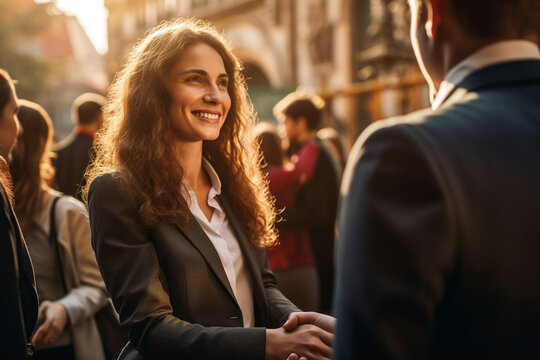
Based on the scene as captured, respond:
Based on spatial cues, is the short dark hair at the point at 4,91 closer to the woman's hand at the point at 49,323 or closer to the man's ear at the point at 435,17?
the woman's hand at the point at 49,323

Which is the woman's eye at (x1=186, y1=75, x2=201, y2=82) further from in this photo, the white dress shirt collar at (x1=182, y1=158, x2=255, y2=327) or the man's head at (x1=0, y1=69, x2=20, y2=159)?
the man's head at (x1=0, y1=69, x2=20, y2=159)

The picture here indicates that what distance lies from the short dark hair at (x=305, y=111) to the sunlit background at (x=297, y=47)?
17.9 inches

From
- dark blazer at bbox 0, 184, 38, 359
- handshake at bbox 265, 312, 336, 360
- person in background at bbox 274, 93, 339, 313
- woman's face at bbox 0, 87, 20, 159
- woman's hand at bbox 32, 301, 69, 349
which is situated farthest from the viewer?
person in background at bbox 274, 93, 339, 313

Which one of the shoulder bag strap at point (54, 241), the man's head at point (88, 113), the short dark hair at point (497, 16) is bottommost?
the shoulder bag strap at point (54, 241)

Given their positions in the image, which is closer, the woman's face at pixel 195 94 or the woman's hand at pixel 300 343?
the woman's hand at pixel 300 343

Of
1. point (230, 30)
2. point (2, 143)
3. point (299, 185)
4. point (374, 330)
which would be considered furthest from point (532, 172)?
point (230, 30)

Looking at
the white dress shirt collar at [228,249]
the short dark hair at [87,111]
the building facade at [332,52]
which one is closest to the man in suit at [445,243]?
the white dress shirt collar at [228,249]

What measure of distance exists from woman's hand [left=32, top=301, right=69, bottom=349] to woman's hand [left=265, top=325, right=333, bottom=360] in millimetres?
1225

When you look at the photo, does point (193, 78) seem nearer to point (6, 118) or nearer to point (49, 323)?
point (6, 118)

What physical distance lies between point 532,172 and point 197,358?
113 cm

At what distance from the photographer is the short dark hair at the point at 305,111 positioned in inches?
176

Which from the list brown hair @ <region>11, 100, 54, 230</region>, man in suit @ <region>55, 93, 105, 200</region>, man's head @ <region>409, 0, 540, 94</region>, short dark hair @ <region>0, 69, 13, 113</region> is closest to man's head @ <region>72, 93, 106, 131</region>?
man in suit @ <region>55, 93, 105, 200</region>

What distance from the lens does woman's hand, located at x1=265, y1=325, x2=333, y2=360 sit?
1629 mm

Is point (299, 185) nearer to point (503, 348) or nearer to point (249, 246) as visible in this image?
point (249, 246)
